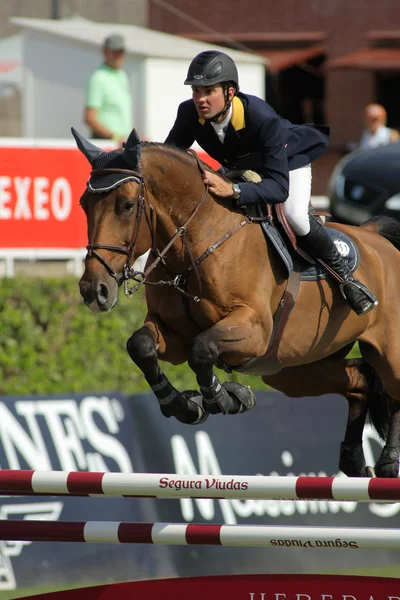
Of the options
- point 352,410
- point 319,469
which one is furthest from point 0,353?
point 352,410

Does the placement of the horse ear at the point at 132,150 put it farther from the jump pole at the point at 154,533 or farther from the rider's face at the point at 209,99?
the jump pole at the point at 154,533

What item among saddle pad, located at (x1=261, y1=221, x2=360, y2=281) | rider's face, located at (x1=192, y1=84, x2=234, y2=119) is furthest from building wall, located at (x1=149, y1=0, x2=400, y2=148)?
rider's face, located at (x1=192, y1=84, x2=234, y2=119)

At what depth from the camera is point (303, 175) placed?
5.84 metres

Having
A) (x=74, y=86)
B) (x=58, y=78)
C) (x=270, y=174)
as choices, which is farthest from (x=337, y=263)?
(x=58, y=78)

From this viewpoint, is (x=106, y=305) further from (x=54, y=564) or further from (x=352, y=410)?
(x=54, y=564)

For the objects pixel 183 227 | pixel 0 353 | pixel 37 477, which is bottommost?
pixel 0 353

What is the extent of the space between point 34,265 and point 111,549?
2685 mm

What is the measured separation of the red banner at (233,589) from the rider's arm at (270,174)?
1.65m

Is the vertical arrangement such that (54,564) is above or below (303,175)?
below

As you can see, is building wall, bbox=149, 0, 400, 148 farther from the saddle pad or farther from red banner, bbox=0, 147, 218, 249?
the saddle pad

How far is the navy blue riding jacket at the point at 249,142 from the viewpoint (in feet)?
17.7

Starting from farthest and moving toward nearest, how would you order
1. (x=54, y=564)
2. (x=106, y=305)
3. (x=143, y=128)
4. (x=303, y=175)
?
(x=143, y=128)
(x=54, y=564)
(x=303, y=175)
(x=106, y=305)

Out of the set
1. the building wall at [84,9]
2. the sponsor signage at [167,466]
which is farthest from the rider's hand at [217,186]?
the building wall at [84,9]

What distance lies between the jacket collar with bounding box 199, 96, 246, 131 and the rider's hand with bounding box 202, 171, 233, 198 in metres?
0.24
